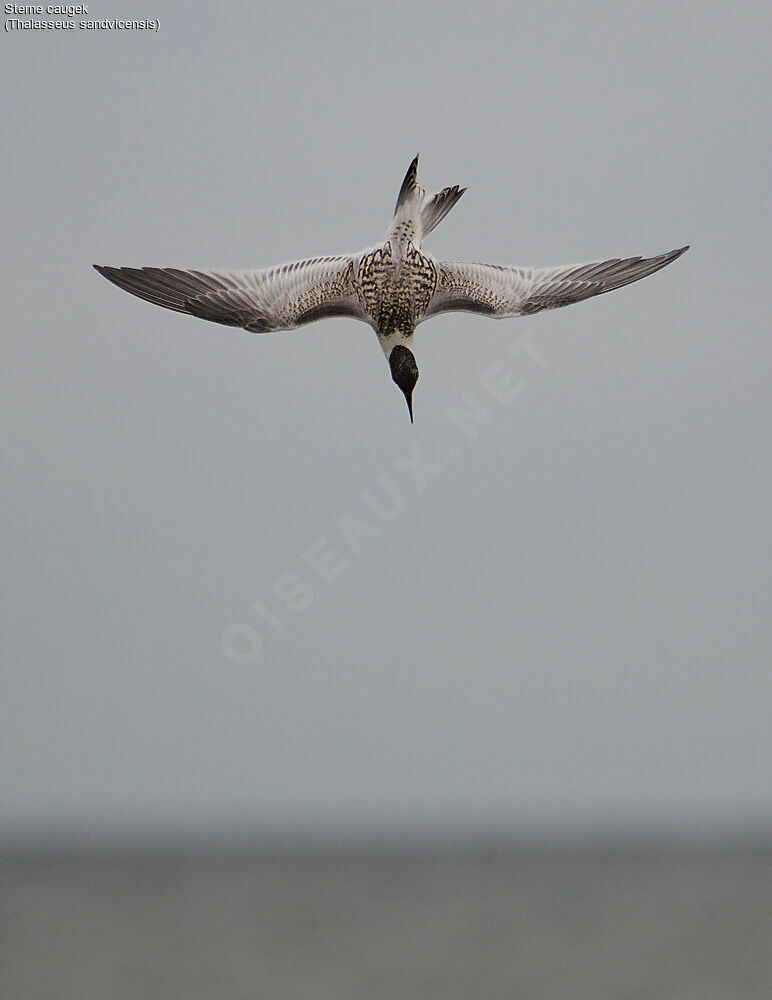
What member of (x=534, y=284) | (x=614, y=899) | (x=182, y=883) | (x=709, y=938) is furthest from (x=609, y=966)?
(x=534, y=284)

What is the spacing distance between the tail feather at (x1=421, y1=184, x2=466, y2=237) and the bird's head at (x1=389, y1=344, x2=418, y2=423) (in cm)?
45

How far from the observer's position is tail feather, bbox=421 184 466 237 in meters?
5.14

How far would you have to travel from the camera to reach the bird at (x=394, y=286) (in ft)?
16.4

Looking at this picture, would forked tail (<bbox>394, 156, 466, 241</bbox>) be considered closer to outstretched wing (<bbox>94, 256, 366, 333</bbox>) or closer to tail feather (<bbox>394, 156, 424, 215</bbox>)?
tail feather (<bbox>394, 156, 424, 215</bbox>)

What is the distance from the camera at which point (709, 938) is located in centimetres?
2619

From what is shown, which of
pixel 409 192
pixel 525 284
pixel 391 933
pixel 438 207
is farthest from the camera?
pixel 391 933

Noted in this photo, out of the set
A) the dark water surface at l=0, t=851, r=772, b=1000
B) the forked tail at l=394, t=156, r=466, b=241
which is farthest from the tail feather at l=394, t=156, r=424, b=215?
the dark water surface at l=0, t=851, r=772, b=1000

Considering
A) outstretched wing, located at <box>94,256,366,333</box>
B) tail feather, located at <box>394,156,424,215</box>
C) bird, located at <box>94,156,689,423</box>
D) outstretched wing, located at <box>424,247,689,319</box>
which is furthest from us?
outstretched wing, located at <box>424,247,689,319</box>

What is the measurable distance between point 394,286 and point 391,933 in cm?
2465

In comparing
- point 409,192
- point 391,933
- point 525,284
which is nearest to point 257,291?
point 409,192

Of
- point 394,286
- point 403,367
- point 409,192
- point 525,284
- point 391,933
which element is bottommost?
point 403,367

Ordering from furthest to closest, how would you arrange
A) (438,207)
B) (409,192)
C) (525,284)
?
(525,284)
(438,207)
(409,192)

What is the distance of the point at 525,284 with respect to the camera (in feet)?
18.7

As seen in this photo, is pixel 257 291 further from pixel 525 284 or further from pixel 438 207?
pixel 525 284
